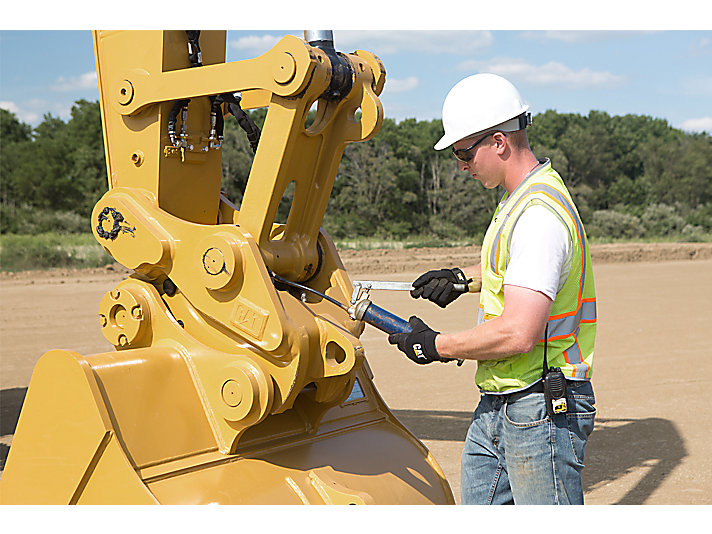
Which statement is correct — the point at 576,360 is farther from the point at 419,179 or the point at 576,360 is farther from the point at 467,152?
the point at 419,179

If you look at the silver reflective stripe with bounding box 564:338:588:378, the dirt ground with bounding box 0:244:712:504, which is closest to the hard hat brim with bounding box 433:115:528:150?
the silver reflective stripe with bounding box 564:338:588:378

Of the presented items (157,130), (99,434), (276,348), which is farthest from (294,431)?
(157,130)

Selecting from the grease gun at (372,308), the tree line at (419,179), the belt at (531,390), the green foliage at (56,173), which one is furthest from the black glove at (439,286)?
the green foliage at (56,173)

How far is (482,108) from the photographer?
3004mm

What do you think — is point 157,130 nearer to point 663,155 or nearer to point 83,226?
point 83,226

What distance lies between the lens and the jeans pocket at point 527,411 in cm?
293

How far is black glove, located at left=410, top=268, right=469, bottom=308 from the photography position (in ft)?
11.1

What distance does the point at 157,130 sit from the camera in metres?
3.44

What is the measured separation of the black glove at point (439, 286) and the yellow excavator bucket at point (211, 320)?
1.06 feet

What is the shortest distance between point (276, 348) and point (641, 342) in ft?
31.4

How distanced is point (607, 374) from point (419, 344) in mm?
6908

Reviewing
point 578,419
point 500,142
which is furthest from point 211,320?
point 578,419

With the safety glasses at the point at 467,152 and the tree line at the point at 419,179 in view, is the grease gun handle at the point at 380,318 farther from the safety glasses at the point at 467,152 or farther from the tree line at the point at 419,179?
the tree line at the point at 419,179

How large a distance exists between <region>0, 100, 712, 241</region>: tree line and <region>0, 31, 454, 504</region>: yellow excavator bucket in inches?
976
